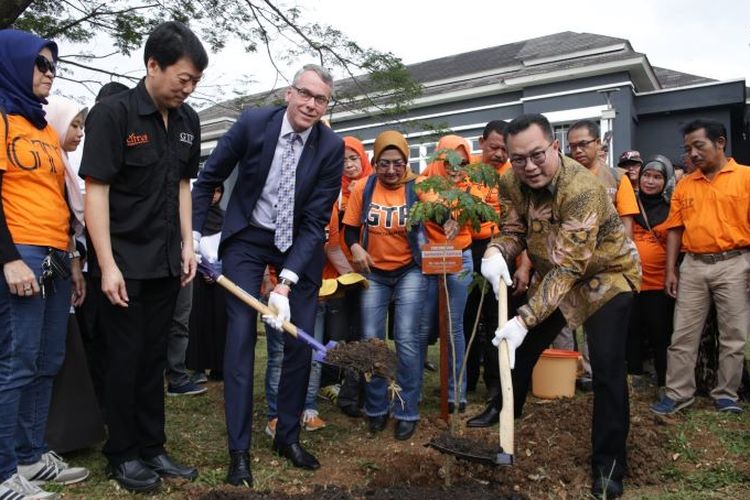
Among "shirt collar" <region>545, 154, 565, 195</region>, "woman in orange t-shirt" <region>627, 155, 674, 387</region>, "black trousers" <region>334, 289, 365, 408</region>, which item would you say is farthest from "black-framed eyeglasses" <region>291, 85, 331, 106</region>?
Answer: "woman in orange t-shirt" <region>627, 155, 674, 387</region>

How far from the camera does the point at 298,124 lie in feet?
→ 11.1

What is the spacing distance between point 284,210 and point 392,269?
1.06 metres

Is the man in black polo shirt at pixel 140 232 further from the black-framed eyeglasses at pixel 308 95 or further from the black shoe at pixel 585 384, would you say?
the black shoe at pixel 585 384

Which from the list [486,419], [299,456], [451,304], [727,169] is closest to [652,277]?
[727,169]

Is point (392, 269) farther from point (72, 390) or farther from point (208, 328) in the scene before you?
point (208, 328)

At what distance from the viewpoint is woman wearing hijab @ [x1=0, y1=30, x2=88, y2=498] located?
2646mm

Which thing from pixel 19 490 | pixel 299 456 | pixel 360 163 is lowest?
pixel 299 456

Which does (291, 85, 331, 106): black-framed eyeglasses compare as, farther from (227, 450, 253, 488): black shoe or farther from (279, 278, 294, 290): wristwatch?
(227, 450, 253, 488): black shoe

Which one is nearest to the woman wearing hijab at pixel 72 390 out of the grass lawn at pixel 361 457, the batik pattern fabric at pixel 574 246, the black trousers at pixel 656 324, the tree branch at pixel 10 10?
the grass lawn at pixel 361 457

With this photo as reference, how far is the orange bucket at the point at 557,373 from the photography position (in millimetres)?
4691

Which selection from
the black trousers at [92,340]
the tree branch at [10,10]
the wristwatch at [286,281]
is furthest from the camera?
the tree branch at [10,10]

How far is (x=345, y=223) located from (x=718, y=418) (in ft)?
9.83

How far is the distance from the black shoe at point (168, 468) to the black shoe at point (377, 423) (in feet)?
4.28

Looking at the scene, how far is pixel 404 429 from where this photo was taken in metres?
4.00
